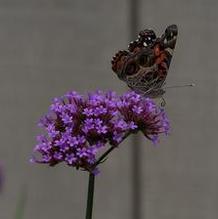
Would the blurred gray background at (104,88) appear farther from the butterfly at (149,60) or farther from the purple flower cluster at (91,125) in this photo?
the purple flower cluster at (91,125)

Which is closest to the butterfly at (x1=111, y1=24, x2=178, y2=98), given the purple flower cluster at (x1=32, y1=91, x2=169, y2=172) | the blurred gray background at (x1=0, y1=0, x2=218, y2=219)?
the purple flower cluster at (x1=32, y1=91, x2=169, y2=172)

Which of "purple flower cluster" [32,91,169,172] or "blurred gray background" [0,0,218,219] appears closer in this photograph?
"purple flower cluster" [32,91,169,172]

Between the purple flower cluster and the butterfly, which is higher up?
the butterfly

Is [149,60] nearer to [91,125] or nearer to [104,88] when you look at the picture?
[91,125]

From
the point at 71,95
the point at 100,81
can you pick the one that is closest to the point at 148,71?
the point at 71,95

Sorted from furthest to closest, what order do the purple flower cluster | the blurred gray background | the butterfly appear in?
1. the blurred gray background
2. the butterfly
3. the purple flower cluster

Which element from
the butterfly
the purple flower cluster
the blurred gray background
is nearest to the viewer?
the purple flower cluster

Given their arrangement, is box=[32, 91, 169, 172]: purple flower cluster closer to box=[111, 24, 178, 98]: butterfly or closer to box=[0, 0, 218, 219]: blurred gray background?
box=[111, 24, 178, 98]: butterfly

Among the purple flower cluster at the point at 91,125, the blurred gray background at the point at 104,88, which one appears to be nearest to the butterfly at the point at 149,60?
the purple flower cluster at the point at 91,125
